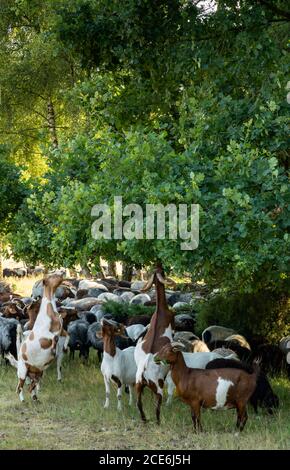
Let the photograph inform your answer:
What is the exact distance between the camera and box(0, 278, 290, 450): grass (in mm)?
10555

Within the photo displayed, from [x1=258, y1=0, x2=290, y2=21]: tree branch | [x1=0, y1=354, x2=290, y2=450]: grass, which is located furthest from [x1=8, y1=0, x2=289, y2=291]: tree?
[x1=0, y1=354, x2=290, y2=450]: grass

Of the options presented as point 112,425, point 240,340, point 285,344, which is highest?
point 240,340

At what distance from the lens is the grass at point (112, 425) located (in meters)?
10.6

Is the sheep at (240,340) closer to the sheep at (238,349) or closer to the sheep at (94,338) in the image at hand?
the sheep at (238,349)

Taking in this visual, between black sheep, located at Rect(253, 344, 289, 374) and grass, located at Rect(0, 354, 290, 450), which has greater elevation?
black sheep, located at Rect(253, 344, 289, 374)

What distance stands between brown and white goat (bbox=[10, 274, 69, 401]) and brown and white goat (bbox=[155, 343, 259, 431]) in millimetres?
2785

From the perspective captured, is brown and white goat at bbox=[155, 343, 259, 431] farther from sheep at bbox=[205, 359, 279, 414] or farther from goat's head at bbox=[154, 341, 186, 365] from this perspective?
sheep at bbox=[205, 359, 279, 414]

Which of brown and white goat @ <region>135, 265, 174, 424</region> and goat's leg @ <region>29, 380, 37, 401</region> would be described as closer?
brown and white goat @ <region>135, 265, 174, 424</region>

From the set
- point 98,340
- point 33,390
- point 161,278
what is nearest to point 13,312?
point 98,340

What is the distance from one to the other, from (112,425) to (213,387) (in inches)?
75.4

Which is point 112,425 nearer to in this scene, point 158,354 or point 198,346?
point 158,354

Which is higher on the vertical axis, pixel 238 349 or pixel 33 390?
pixel 238 349

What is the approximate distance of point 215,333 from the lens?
16.7 m
